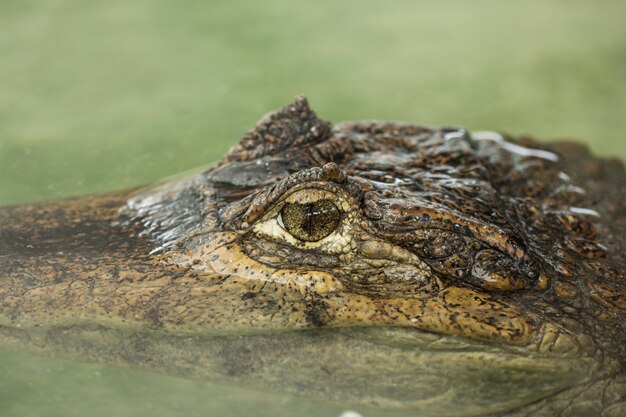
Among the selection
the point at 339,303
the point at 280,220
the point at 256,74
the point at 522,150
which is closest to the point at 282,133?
the point at 280,220

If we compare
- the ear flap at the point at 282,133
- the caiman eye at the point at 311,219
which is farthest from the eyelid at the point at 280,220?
the ear flap at the point at 282,133

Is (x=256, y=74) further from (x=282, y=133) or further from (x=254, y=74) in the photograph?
(x=282, y=133)

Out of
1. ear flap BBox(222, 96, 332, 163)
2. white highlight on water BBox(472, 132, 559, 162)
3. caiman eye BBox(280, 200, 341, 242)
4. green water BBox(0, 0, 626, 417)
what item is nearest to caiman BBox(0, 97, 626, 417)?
caiman eye BBox(280, 200, 341, 242)

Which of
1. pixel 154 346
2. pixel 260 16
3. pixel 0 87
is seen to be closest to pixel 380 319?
pixel 154 346

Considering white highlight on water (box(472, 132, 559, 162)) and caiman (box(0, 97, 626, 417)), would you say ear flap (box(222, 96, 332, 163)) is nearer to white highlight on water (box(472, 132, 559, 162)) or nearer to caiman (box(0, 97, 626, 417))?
caiman (box(0, 97, 626, 417))

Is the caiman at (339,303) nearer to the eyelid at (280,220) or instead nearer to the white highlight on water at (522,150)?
the eyelid at (280,220)

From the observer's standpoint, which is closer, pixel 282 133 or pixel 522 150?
pixel 282 133

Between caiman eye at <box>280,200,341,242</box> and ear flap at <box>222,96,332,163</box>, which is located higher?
ear flap at <box>222,96,332,163</box>
